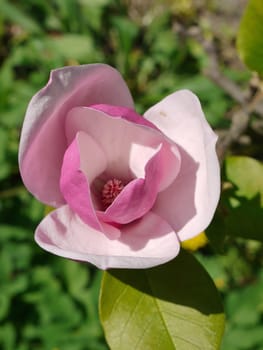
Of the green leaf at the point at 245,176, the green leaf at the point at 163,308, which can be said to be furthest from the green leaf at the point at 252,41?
the green leaf at the point at 163,308

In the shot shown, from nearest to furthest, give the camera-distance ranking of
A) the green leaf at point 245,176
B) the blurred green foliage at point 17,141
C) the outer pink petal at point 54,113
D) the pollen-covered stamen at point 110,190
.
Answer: the outer pink petal at point 54,113 → the pollen-covered stamen at point 110,190 → the green leaf at point 245,176 → the blurred green foliage at point 17,141

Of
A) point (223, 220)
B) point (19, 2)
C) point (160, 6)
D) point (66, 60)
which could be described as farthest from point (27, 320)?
point (160, 6)

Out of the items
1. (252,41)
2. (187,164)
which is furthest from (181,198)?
(252,41)

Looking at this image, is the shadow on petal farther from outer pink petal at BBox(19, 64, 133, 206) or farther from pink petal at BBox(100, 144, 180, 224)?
outer pink petal at BBox(19, 64, 133, 206)

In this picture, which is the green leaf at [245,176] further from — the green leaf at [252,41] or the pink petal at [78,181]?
the pink petal at [78,181]

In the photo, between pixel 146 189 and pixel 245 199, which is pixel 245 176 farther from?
pixel 146 189

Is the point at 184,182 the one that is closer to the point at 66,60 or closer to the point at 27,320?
the point at 27,320

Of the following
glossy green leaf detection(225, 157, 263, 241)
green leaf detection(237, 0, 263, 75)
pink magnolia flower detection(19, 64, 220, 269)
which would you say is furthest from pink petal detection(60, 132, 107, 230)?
green leaf detection(237, 0, 263, 75)
